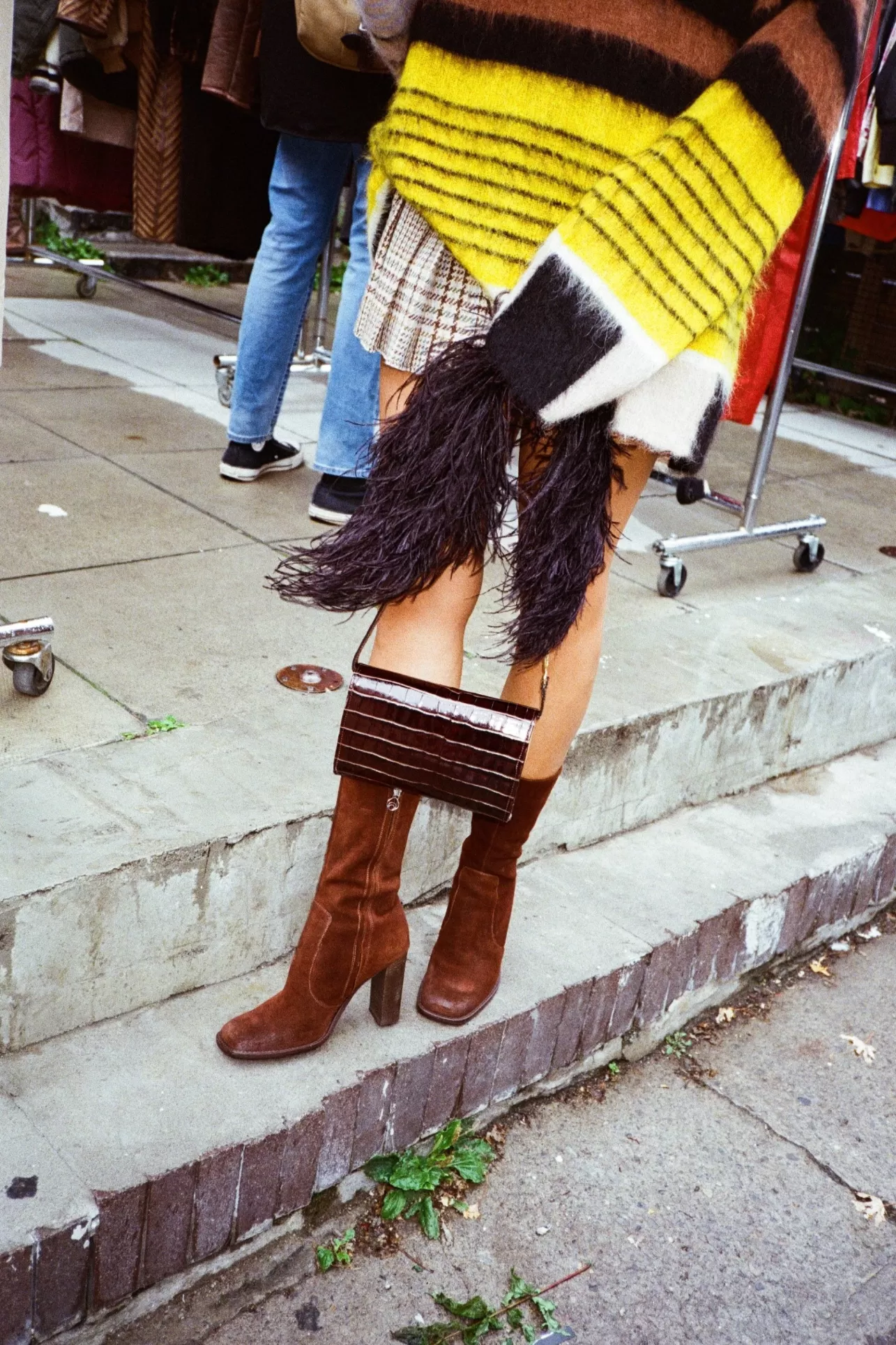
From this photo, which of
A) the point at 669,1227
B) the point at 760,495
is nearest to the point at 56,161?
the point at 760,495

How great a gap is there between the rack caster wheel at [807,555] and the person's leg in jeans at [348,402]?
1.26 metres

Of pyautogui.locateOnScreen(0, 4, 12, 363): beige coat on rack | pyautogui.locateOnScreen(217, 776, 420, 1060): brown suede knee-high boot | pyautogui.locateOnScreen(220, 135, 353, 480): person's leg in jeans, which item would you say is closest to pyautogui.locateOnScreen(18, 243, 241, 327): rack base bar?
pyautogui.locateOnScreen(220, 135, 353, 480): person's leg in jeans

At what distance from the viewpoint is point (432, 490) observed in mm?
1602

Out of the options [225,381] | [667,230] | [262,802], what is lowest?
[262,802]

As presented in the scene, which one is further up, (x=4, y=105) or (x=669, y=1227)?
(x=4, y=105)

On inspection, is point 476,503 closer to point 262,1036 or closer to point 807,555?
point 262,1036

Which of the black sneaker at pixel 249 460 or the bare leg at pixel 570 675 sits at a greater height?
the bare leg at pixel 570 675

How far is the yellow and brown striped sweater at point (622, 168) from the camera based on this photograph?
4.92ft

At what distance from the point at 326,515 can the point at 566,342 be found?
192 cm

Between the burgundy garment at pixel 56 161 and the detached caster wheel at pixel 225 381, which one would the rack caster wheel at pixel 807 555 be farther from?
the burgundy garment at pixel 56 161

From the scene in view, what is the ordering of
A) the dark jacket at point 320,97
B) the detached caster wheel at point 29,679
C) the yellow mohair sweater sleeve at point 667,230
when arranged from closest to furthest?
the yellow mohair sweater sleeve at point 667,230 → the detached caster wheel at point 29,679 → the dark jacket at point 320,97

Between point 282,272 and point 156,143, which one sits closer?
point 282,272

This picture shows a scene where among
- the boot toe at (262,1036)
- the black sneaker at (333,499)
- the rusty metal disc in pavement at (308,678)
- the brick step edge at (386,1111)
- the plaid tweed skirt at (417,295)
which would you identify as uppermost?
the plaid tweed skirt at (417,295)

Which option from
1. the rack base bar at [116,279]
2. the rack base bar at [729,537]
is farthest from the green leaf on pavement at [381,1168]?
the rack base bar at [116,279]
